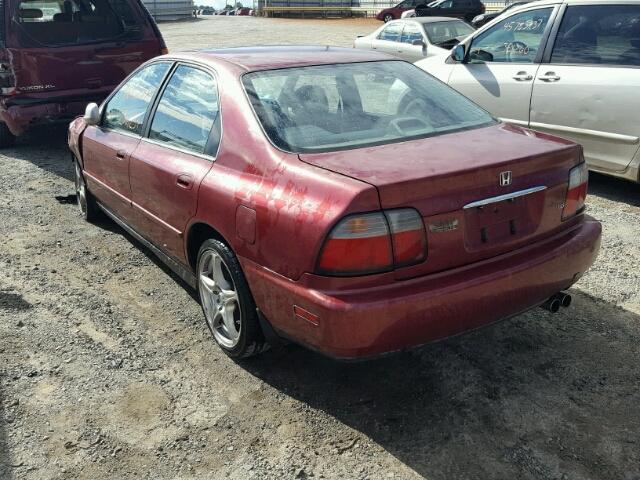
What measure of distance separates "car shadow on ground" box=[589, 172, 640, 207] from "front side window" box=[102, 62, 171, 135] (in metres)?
4.01

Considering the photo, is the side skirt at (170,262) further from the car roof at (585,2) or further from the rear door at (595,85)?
the car roof at (585,2)

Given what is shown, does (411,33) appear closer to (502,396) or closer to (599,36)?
(599,36)

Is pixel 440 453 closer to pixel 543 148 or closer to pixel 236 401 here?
pixel 236 401

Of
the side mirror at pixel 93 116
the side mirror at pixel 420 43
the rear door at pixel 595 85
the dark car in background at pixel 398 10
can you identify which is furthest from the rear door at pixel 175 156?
the dark car in background at pixel 398 10

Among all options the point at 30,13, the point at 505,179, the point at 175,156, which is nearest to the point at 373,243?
the point at 505,179

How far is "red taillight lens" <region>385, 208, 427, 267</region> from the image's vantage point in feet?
8.31

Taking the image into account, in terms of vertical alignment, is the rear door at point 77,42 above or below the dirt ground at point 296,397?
above

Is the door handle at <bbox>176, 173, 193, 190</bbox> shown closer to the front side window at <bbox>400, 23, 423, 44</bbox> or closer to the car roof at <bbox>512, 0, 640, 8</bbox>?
the car roof at <bbox>512, 0, 640, 8</bbox>

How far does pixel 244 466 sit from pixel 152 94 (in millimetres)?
2492

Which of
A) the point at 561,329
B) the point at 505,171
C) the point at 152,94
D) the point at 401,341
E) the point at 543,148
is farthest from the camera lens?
the point at 152,94

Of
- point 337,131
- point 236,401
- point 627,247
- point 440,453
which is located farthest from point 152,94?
point 627,247

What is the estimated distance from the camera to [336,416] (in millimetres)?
2916

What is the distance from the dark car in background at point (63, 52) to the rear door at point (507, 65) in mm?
3836

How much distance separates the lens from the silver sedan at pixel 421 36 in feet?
39.8
